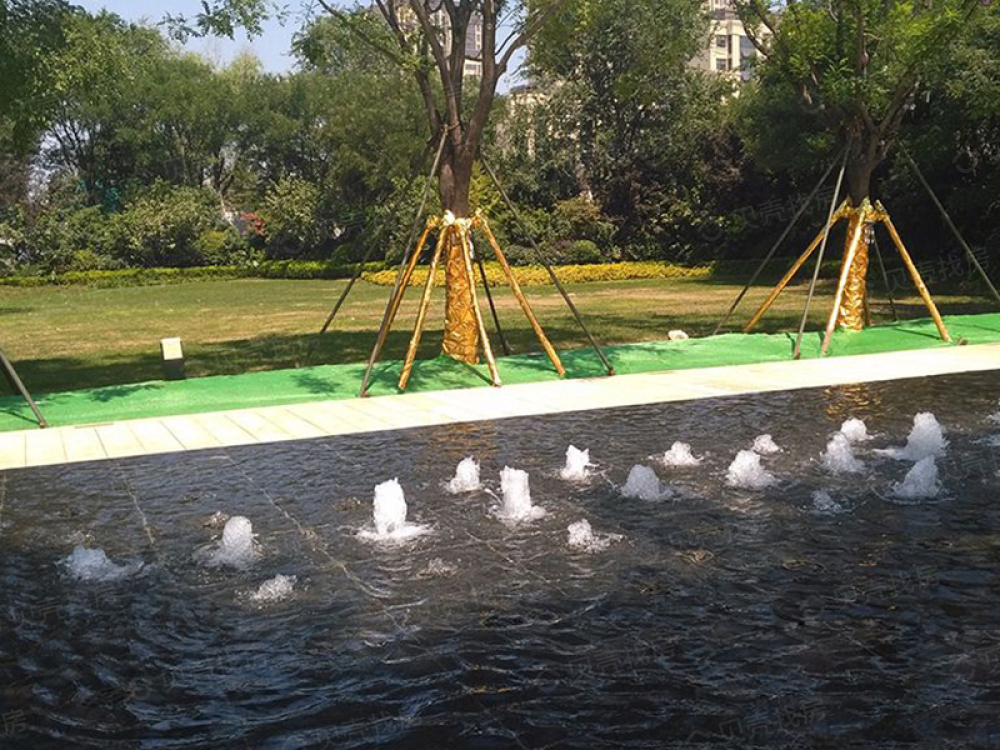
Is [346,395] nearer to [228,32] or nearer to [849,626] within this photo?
[228,32]

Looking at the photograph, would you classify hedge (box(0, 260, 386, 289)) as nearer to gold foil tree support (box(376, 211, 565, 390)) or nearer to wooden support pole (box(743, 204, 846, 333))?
wooden support pole (box(743, 204, 846, 333))

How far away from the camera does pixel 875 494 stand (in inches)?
344

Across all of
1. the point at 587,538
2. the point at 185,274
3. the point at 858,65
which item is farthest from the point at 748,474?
the point at 185,274

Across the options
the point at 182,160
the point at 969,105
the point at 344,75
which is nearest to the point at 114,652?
the point at 969,105

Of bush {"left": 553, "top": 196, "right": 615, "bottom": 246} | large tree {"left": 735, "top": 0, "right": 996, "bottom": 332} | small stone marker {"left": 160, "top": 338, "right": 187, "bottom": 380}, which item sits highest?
large tree {"left": 735, "top": 0, "right": 996, "bottom": 332}

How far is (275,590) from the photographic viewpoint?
6832mm

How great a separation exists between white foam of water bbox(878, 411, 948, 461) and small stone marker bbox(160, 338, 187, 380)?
1017cm

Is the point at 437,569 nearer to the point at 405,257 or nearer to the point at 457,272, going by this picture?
the point at 405,257

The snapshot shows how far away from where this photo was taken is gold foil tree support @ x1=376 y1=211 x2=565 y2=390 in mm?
15320

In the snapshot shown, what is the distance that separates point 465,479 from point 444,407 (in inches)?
166

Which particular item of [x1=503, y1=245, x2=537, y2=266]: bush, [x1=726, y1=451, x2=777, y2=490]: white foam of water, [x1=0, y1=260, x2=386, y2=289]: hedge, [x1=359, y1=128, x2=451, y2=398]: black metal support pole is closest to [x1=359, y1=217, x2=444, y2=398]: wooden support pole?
[x1=359, y1=128, x2=451, y2=398]: black metal support pole

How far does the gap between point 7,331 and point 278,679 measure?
77.9 ft

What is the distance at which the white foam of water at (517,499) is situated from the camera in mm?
8442

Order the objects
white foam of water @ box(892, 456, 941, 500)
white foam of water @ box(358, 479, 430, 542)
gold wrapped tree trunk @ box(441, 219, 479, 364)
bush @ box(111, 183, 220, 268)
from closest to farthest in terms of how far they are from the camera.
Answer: white foam of water @ box(358, 479, 430, 542) → white foam of water @ box(892, 456, 941, 500) → gold wrapped tree trunk @ box(441, 219, 479, 364) → bush @ box(111, 183, 220, 268)
